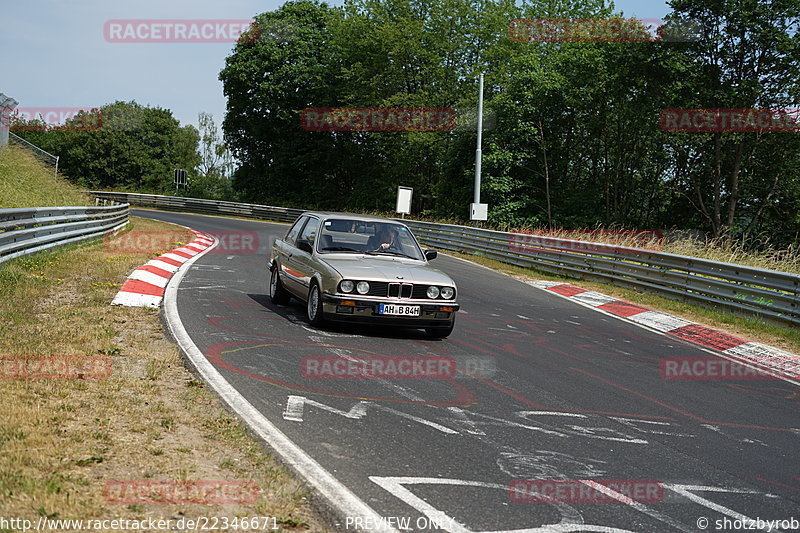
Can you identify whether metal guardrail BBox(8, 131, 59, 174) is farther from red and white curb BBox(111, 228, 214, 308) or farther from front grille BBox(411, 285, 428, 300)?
front grille BBox(411, 285, 428, 300)

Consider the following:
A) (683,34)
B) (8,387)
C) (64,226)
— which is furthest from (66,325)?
(683,34)

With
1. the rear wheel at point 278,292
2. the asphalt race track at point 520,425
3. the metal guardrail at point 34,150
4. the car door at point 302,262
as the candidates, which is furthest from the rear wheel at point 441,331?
the metal guardrail at point 34,150

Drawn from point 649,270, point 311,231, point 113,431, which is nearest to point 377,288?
point 311,231

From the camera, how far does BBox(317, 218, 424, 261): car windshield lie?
10258mm

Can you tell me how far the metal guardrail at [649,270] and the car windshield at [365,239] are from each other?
22.2 ft

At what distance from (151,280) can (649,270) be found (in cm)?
1088

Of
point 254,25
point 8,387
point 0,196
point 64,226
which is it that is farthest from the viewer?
point 254,25

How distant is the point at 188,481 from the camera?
395cm

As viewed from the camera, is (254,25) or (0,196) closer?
(0,196)

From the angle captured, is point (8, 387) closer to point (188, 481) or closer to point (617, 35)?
point (188, 481)

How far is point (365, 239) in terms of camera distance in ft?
34.4

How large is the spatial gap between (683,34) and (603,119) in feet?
24.6

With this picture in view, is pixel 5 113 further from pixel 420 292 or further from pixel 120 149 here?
pixel 120 149

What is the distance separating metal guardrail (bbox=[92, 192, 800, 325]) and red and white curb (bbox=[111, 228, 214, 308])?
384 inches
